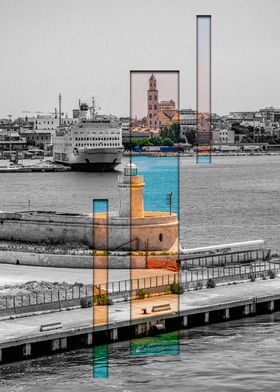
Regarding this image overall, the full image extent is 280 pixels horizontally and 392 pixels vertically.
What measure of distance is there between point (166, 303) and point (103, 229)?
912cm

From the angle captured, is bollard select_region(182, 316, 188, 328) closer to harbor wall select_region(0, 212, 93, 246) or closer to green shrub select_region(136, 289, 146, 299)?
green shrub select_region(136, 289, 146, 299)

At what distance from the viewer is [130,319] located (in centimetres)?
3080

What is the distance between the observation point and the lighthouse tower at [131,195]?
4138cm

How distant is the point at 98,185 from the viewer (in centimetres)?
12650

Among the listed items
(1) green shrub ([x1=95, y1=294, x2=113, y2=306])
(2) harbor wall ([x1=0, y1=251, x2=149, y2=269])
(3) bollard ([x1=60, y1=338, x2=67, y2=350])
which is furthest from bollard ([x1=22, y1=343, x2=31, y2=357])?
(2) harbor wall ([x1=0, y1=251, x2=149, y2=269])

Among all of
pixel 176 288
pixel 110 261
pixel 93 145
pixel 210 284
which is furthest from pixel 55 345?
pixel 93 145

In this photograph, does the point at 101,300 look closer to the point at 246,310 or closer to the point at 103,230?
the point at 246,310

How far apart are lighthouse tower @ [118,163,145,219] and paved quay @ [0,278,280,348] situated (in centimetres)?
624

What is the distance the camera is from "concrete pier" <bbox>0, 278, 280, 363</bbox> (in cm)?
2872

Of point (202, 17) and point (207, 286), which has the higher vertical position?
point (202, 17)

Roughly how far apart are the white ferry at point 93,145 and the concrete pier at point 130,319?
120 m

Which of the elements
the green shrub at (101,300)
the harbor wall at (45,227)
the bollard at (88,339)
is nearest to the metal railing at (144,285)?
the green shrub at (101,300)

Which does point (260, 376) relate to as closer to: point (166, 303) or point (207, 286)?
point (166, 303)

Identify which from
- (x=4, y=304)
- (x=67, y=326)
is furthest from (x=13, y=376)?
(x=4, y=304)
